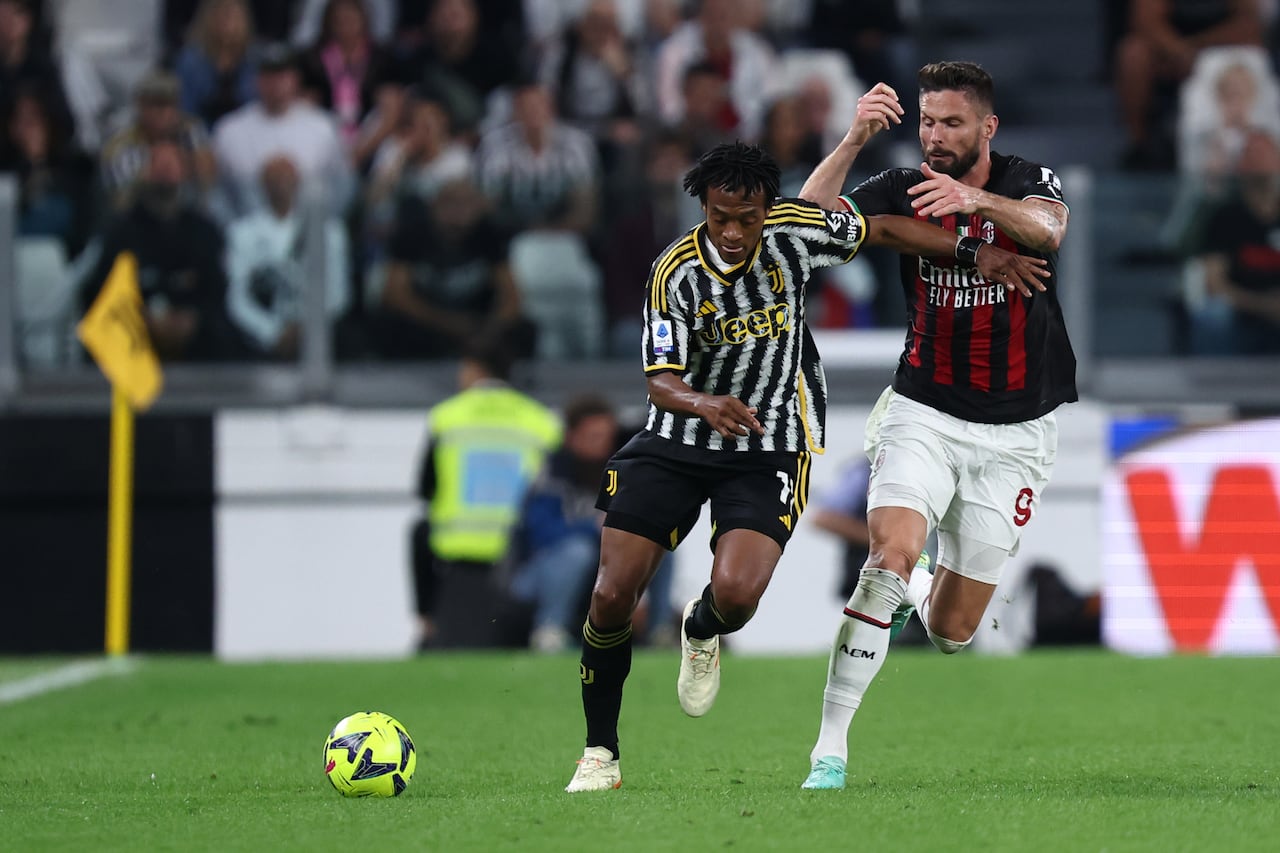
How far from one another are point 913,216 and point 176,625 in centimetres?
773

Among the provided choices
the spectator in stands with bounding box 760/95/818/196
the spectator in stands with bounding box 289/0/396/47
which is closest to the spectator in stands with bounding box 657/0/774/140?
the spectator in stands with bounding box 760/95/818/196

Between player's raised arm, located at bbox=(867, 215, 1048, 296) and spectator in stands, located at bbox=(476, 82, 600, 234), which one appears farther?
spectator in stands, located at bbox=(476, 82, 600, 234)

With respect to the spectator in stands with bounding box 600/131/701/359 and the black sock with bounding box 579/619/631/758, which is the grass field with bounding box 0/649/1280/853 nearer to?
the black sock with bounding box 579/619/631/758

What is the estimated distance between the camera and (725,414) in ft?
19.8

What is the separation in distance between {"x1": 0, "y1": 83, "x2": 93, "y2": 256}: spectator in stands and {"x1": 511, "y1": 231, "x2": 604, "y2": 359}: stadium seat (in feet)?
9.62

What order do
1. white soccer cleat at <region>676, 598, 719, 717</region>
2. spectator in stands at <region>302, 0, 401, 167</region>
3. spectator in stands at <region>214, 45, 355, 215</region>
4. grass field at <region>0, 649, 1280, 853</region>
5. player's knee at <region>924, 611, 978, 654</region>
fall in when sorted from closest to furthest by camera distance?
grass field at <region>0, 649, 1280, 853</region> → white soccer cleat at <region>676, 598, 719, 717</region> → player's knee at <region>924, 611, 978, 654</region> → spectator in stands at <region>214, 45, 355, 215</region> → spectator in stands at <region>302, 0, 401, 167</region>

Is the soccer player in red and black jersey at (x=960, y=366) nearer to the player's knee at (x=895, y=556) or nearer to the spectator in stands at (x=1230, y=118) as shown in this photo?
the player's knee at (x=895, y=556)

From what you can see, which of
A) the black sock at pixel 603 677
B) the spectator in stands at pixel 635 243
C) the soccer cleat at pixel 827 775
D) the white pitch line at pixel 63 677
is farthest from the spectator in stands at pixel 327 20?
the soccer cleat at pixel 827 775

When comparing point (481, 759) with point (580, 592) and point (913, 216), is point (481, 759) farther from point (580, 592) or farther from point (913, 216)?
point (580, 592)

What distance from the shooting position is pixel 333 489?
1330cm

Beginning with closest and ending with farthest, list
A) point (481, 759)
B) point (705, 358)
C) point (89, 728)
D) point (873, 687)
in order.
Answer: point (705, 358) → point (481, 759) → point (89, 728) → point (873, 687)

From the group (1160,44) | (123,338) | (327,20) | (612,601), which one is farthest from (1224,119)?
(612,601)

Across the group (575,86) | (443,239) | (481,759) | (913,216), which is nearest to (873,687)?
(481,759)

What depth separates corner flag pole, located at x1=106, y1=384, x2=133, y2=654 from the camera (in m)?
12.4
